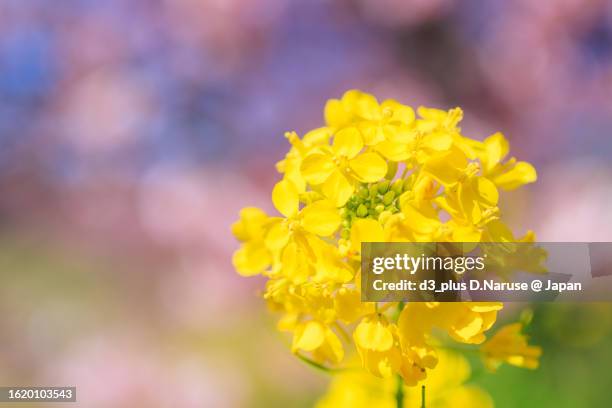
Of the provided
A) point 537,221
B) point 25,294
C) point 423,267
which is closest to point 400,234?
point 423,267

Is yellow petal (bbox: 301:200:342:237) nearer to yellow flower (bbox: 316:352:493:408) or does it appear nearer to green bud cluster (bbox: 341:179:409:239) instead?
green bud cluster (bbox: 341:179:409:239)

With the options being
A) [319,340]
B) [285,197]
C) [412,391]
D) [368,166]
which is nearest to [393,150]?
[368,166]

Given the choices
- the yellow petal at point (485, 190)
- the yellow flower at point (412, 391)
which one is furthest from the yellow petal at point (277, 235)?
the yellow flower at point (412, 391)

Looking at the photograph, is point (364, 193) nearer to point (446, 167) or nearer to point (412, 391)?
point (446, 167)

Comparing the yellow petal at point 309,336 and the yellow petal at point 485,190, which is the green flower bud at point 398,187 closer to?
the yellow petal at point 485,190

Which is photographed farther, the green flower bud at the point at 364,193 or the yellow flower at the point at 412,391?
the yellow flower at the point at 412,391

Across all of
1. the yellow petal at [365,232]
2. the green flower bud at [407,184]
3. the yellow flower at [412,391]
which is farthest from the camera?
the yellow flower at [412,391]

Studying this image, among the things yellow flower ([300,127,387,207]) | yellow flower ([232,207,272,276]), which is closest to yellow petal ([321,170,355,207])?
yellow flower ([300,127,387,207])
